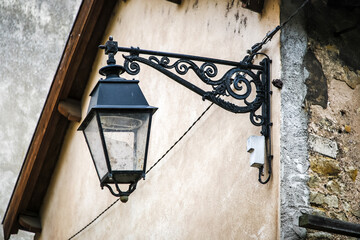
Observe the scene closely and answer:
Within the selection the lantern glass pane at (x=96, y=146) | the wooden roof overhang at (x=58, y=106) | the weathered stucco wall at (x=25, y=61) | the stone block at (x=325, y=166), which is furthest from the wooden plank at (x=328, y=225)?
the weathered stucco wall at (x=25, y=61)

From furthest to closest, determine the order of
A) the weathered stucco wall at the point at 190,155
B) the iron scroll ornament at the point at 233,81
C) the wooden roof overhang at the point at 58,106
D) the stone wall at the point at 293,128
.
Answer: the wooden roof overhang at the point at 58,106, the weathered stucco wall at the point at 190,155, the iron scroll ornament at the point at 233,81, the stone wall at the point at 293,128

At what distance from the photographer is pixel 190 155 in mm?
5109

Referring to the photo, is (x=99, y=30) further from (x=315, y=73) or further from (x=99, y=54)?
(x=315, y=73)

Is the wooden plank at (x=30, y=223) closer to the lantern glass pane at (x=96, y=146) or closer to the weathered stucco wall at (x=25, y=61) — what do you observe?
the weathered stucco wall at (x=25, y=61)

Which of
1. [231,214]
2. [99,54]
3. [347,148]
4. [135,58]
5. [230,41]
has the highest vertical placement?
[99,54]

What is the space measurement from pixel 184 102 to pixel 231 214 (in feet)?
4.72

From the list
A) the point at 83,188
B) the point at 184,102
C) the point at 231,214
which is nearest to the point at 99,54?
the point at 83,188

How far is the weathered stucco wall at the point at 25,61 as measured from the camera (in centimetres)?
1225

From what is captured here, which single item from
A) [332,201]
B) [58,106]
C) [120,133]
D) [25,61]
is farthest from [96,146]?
[25,61]

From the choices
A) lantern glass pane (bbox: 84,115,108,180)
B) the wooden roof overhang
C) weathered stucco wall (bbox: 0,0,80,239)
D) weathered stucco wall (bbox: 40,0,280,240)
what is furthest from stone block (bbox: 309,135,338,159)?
weathered stucco wall (bbox: 0,0,80,239)

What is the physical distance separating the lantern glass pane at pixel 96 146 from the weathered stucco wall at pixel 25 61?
8.87 meters

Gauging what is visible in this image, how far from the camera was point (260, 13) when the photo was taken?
4.37 m

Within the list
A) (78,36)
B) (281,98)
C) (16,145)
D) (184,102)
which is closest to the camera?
(281,98)

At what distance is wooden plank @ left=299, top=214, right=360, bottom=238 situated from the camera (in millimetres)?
3375
